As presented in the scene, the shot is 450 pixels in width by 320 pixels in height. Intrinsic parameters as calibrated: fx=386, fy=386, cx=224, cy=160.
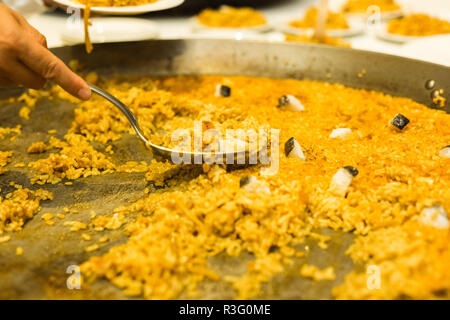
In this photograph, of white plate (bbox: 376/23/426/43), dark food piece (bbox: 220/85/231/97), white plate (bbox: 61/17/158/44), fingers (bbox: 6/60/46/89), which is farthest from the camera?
white plate (bbox: 376/23/426/43)

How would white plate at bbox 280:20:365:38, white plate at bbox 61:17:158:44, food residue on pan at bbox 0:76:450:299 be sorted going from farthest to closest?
1. white plate at bbox 280:20:365:38
2. white plate at bbox 61:17:158:44
3. food residue on pan at bbox 0:76:450:299

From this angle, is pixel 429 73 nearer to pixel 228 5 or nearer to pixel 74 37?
pixel 74 37

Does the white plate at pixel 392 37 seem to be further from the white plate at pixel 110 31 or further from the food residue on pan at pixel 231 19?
the white plate at pixel 110 31

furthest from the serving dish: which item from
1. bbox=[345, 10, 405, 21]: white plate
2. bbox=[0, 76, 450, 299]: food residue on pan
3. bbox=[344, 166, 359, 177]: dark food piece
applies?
bbox=[345, 10, 405, 21]: white plate

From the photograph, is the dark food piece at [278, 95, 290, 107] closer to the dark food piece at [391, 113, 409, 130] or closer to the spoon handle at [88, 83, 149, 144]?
the dark food piece at [391, 113, 409, 130]

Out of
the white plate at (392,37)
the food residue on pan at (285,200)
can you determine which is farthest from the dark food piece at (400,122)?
the white plate at (392,37)

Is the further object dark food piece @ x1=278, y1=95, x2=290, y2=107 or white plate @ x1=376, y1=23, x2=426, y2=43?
white plate @ x1=376, y1=23, x2=426, y2=43
